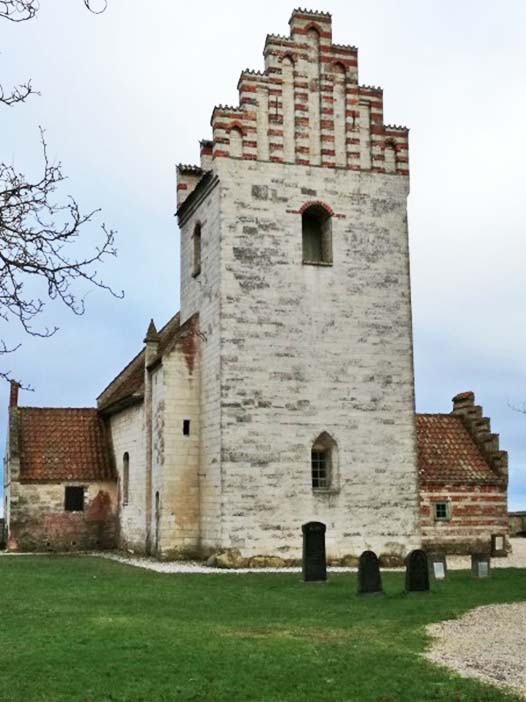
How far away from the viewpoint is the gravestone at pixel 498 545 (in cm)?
3111

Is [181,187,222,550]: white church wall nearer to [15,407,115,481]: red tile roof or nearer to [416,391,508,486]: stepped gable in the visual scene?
[416,391,508,486]: stepped gable

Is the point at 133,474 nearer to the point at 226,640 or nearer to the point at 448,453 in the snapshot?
the point at 448,453

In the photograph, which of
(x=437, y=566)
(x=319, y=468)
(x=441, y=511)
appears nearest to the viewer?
(x=437, y=566)

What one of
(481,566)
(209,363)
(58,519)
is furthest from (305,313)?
(58,519)

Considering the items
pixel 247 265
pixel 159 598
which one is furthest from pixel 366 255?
pixel 159 598

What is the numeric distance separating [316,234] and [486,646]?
731 inches

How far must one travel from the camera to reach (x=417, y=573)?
58.6 ft

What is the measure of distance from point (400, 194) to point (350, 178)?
1.78 meters

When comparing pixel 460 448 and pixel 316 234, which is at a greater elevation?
pixel 316 234

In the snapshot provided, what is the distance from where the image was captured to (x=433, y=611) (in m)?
15.1

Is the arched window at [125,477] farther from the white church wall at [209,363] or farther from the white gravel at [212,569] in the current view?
the white church wall at [209,363]

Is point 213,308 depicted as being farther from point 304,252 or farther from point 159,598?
point 159,598

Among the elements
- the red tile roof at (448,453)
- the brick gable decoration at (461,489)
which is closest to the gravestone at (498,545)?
the brick gable decoration at (461,489)

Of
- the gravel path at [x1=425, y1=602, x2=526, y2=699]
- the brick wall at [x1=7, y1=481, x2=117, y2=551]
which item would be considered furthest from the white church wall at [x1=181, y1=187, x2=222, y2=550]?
the gravel path at [x1=425, y1=602, x2=526, y2=699]
